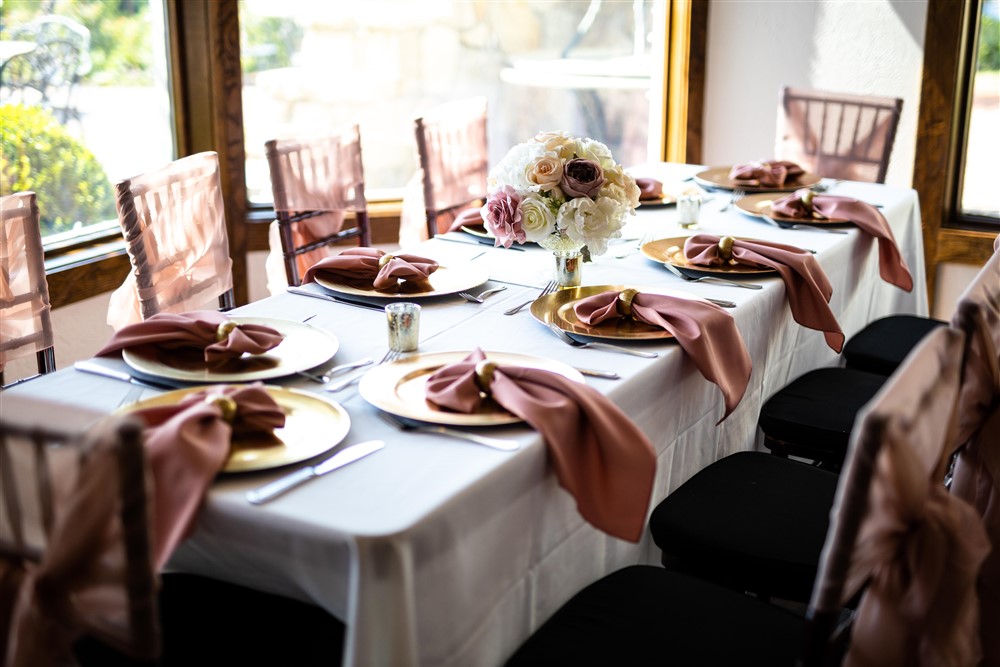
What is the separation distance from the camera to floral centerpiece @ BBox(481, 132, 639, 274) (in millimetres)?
2082

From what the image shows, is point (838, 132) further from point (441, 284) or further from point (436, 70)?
point (441, 284)

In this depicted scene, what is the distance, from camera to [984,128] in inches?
160

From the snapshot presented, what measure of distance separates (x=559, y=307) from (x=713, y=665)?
836 mm

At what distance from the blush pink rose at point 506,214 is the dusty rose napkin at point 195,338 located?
527 mm

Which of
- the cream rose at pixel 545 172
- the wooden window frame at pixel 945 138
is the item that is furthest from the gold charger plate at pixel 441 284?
the wooden window frame at pixel 945 138

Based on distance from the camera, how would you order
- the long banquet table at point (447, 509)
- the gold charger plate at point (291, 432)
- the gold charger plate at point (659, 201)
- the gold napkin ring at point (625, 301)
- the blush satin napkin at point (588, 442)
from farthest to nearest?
1. the gold charger plate at point (659, 201)
2. the gold napkin ring at point (625, 301)
3. the blush satin napkin at point (588, 442)
4. the gold charger plate at point (291, 432)
5. the long banquet table at point (447, 509)

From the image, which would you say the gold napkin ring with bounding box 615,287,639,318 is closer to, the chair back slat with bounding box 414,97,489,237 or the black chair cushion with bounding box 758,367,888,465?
the black chair cushion with bounding box 758,367,888,465

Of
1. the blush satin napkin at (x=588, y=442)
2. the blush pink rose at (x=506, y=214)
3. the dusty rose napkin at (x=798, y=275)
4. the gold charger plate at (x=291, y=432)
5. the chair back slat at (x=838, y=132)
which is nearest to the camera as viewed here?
the gold charger plate at (x=291, y=432)

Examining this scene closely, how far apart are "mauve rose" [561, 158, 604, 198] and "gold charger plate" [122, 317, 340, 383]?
0.55 m

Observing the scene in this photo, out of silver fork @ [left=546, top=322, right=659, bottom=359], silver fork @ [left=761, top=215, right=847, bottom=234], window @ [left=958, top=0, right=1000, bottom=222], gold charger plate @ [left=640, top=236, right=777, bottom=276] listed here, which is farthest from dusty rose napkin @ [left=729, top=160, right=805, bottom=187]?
silver fork @ [left=546, top=322, right=659, bottom=359]

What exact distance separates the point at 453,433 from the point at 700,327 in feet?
2.05

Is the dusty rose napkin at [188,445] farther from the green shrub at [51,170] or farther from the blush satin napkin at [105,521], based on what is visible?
A: the green shrub at [51,170]

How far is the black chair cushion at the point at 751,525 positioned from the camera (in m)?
1.75

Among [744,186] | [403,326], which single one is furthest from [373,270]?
[744,186]
